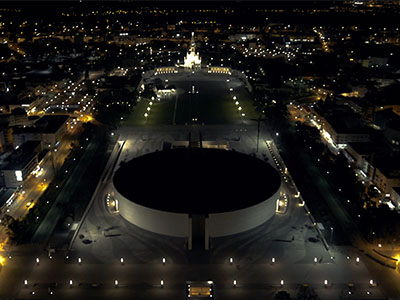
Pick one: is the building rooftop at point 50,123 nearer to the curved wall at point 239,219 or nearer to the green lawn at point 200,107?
the green lawn at point 200,107

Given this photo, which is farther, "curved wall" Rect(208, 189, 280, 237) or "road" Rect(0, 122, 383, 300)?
"curved wall" Rect(208, 189, 280, 237)

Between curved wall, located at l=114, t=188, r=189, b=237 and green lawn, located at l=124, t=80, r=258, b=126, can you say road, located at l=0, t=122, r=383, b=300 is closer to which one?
curved wall, located at l=114, t=188, r=189, b=237

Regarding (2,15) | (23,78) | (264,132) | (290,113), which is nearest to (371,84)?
(290,113)

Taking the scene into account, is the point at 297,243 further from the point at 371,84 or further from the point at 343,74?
the point at 343,74

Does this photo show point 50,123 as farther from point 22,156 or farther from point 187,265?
point 187,265

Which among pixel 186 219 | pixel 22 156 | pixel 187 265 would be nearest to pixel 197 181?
pixel 186 219

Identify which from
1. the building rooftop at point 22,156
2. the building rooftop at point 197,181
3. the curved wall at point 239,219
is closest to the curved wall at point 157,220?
the building rooftop at point 197,181

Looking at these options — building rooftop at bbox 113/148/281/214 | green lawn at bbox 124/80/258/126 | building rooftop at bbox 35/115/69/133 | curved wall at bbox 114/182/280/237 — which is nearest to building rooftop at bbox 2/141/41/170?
building rooftop at bbox 35/115/69/133

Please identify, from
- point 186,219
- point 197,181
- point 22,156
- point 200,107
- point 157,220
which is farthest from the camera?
point 200,107
